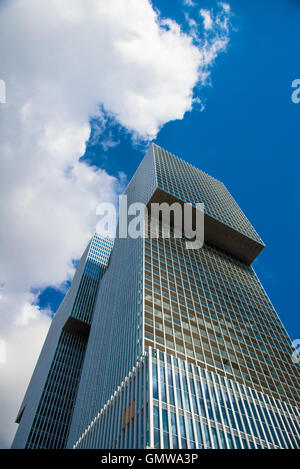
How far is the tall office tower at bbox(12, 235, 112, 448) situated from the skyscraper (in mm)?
1434

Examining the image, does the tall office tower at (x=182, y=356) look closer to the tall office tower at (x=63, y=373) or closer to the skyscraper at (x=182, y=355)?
the skyscraper at (x=182, y=355)

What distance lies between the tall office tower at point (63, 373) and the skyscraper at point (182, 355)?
1434 mm

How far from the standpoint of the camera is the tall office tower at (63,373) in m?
89.9

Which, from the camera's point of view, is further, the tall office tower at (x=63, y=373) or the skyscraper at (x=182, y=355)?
the tall office tower at (x=63, y=373)

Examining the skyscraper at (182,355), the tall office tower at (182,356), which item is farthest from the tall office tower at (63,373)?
the tall office tower at (182,356)

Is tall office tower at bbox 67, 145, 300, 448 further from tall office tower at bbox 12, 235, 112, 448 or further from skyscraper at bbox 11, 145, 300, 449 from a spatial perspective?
tall office tower at bbox 12, 235, 112, 448

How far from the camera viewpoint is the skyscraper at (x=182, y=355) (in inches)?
1588

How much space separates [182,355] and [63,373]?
223 feet

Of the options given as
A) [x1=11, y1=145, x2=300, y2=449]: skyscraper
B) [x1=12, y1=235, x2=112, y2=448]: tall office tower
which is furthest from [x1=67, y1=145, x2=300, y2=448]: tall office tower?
[x1=12, y1=235, x2=112, y2=448]: tall office tower

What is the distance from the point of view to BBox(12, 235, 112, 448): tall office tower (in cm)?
8988

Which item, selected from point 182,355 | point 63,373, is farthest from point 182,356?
point 63,373
